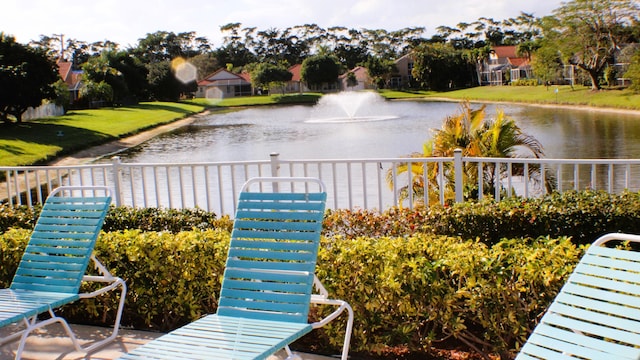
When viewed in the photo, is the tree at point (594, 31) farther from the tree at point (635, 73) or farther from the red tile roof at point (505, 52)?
the red tile roof at point (505, 52)

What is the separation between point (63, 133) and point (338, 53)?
8908 centimetres

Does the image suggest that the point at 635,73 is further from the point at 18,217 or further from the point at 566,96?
the point at 18,217

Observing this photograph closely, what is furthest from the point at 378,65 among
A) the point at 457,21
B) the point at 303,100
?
the point at 457,21

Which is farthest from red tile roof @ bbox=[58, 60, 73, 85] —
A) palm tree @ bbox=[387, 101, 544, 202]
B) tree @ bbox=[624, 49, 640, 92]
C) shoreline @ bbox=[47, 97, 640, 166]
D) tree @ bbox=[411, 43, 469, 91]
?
palm tree @ bbox=[387, 101, 544, 202]

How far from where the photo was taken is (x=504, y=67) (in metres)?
80.4

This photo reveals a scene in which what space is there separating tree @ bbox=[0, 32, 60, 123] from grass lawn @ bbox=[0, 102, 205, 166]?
1.21m

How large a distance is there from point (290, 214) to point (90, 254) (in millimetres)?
1427

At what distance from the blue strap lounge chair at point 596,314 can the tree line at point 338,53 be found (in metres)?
31.3

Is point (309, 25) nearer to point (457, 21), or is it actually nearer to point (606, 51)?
point (457, 21)

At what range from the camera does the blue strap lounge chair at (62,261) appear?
4.22 meters

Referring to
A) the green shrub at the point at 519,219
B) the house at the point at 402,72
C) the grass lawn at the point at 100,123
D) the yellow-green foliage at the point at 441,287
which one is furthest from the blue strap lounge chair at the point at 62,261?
the house at the point at 402,72

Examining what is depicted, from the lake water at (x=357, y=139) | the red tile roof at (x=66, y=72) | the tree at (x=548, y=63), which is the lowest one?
the lake water at (x=357, y=139)

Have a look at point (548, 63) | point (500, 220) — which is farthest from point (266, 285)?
point (548, 63)

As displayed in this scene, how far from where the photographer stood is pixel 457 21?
114812 mm
